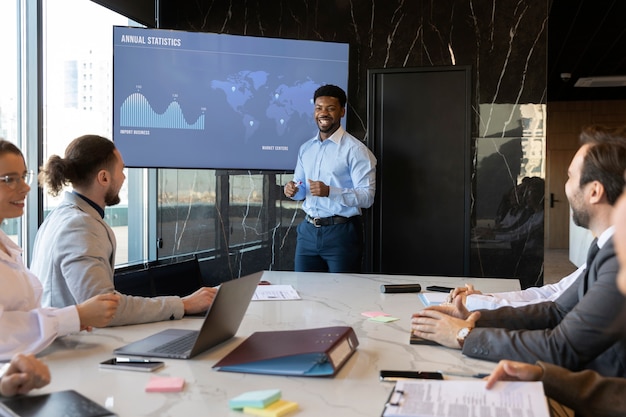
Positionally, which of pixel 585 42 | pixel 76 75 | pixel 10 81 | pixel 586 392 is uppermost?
pixel 585 42

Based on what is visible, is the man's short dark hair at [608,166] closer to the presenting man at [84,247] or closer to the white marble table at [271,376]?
the white marble table at [271,376]

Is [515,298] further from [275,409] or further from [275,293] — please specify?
[275,409]

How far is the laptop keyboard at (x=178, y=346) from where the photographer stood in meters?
1.70

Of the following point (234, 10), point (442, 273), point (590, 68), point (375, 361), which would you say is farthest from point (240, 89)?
point (590, 68)

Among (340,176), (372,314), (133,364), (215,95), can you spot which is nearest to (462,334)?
(372,314)

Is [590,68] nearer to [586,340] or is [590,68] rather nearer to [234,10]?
[234,10]

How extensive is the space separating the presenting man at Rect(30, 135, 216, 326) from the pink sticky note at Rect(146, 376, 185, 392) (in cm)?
64

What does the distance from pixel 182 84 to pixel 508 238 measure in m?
2.62

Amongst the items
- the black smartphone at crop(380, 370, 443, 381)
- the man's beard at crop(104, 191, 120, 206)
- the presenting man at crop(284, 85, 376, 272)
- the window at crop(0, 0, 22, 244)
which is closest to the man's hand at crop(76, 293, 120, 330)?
the man's beard at crop(104, 191, 120, 206)

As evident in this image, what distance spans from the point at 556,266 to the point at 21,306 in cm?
919

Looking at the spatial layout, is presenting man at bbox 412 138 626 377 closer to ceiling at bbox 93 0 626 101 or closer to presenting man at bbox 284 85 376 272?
presenting man at bbox 284 85 376 272

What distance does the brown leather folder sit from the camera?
1.50 m

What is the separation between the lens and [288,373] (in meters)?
1.50

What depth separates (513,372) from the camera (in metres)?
1.41
